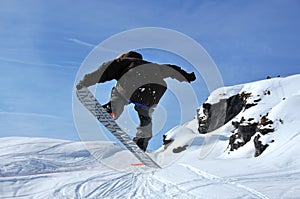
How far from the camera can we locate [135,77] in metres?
10.2

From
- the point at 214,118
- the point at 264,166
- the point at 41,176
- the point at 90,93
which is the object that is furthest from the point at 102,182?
the point at 214,118

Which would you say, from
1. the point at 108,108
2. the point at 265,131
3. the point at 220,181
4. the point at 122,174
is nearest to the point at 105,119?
the point at 108,108

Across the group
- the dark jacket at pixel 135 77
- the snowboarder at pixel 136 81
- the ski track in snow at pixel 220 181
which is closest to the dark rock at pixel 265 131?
the snowboarder at pixel 136 81

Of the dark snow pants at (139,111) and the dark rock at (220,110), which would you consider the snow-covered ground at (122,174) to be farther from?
the dark rock at (220,110)

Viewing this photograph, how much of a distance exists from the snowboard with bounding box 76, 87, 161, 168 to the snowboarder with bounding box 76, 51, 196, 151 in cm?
22

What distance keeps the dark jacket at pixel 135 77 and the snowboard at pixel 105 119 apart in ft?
1.16

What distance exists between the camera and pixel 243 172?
838 cm

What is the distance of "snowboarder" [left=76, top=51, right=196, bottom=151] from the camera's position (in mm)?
10164

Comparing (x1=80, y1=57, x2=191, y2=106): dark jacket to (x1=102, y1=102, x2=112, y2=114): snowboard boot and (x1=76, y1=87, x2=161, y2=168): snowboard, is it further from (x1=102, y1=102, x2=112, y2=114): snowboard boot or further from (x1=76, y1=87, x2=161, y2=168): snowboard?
(x1=102, y1=102, x2=112, y2=114): snowboard boot

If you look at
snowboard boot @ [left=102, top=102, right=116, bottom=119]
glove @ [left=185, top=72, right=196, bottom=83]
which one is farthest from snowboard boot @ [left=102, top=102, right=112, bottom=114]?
glove @ [left=185, top=72, right=196, bottom=83]

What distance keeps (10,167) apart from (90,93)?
3.28 m

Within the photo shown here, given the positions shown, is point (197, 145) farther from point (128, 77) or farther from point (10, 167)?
point (10, 167)

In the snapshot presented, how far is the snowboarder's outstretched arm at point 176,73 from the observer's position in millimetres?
10338

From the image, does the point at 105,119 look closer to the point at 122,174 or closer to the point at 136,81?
the point at 136,81
